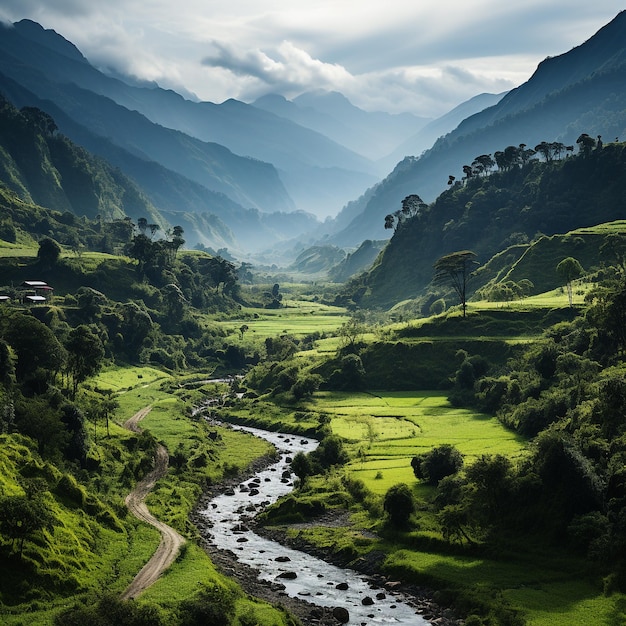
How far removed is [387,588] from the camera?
66.6 m

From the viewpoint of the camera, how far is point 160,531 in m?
76.8

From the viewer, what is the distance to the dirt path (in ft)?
204

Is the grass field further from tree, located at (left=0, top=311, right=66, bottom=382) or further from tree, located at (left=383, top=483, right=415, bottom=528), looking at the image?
tree, located at (left=0, top=311, right=66, bottom=382)

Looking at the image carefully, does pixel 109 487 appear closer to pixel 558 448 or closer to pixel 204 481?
pixel 204 481

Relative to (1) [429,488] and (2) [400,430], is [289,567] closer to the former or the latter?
(1) [429,488]

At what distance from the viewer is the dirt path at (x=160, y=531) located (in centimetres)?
6206

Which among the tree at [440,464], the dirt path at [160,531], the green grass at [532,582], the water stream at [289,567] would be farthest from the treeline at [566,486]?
the dirt path at [160,531]

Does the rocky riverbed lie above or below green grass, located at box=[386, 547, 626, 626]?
below

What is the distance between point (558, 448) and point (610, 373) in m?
30.5

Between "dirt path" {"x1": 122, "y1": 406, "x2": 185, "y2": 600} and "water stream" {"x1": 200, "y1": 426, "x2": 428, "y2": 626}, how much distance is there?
21.1 feet

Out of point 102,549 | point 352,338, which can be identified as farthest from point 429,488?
point 352,338

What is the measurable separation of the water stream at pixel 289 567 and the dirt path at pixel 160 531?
6418 mm

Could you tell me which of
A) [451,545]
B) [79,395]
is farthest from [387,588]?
[79,395]

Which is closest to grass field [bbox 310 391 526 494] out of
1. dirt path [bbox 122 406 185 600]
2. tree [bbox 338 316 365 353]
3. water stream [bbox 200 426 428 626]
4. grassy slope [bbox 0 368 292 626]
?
water stream [bbox 200 426 428 626]
